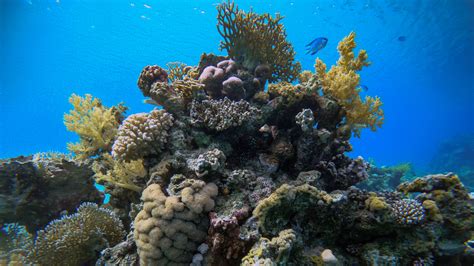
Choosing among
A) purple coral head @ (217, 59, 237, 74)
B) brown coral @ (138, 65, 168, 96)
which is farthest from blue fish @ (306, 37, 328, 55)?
brown coral @ (138, 65, 168, 96)

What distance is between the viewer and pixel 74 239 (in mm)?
3969

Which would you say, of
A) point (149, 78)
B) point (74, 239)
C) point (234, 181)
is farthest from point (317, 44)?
point (74, 239)

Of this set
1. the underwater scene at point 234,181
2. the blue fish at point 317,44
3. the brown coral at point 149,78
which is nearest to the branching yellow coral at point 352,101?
the underwater scene at point 234,181

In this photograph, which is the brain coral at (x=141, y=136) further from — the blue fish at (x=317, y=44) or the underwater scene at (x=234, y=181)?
the blue fish at (x=317, y=44)

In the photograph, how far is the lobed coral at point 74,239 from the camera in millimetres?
3830

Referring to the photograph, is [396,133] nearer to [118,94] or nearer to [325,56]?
[325,56]

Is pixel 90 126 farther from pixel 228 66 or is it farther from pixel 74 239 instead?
pixel 228 66

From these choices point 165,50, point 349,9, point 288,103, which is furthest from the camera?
point 165,50

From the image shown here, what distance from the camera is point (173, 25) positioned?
43.2m

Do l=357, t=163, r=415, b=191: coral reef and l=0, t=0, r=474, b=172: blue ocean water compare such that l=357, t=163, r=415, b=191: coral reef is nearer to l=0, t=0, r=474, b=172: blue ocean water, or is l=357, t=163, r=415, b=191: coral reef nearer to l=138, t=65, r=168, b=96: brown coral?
l=138, t=65, r=168, b=96: brown coral

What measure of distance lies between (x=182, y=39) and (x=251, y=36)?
153 ft

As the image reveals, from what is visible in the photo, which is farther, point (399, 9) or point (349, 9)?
point (349, 9)

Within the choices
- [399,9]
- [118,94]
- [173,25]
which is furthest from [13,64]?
[399,9]

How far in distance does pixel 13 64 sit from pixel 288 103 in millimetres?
74640
